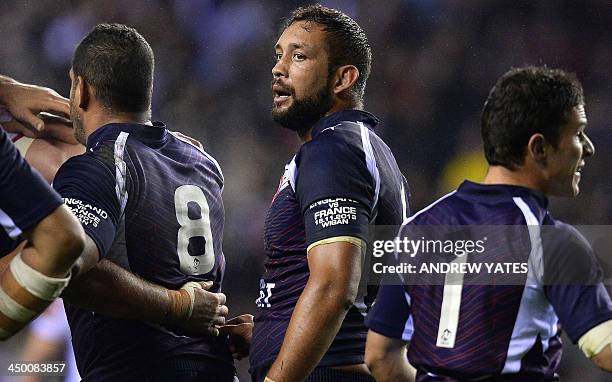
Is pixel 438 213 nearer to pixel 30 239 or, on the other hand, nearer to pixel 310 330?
pixel 310 330

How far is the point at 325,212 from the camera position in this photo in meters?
2.62

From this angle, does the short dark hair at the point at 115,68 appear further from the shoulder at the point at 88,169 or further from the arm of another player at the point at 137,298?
the arm of another player at the point at 137,298

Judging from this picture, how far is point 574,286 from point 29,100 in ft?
7.96

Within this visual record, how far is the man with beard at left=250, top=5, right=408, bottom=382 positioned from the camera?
8.39ft

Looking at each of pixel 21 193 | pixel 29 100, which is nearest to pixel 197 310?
pixel 21 193

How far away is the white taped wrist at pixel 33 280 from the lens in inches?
80.7

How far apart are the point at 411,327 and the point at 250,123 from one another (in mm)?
1964

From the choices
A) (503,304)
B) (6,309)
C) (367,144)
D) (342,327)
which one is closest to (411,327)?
(503,304)

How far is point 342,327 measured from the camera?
2730 mm

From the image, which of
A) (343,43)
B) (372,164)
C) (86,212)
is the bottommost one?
(86,212)

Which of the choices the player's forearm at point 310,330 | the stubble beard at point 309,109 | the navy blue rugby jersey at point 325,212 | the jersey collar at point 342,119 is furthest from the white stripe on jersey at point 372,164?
the player's forearm at point 310,330

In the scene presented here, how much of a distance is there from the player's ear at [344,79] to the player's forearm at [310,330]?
658mm

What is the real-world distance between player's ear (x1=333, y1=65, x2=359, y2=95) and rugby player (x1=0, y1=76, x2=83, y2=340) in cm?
111

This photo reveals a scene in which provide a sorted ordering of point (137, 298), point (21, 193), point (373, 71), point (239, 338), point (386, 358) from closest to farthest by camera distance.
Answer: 1. point (21, 193)
2. point (386, 358)
3. point (137, 298)
4. point (239, 338)
5. point (373, 71)
